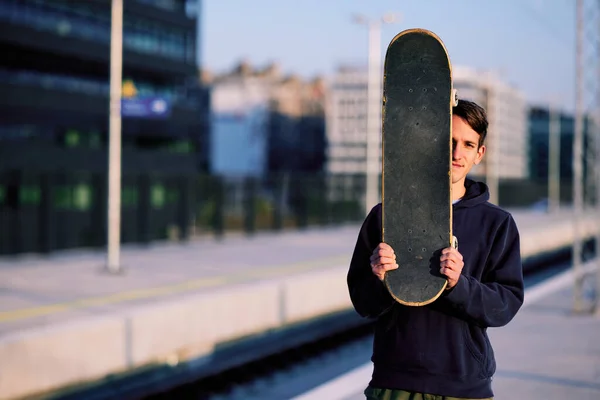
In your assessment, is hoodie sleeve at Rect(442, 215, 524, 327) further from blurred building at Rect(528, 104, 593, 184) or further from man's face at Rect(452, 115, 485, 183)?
blurred building at Rect(528, 104, 593, 184)

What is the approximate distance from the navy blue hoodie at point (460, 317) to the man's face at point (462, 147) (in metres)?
0.10

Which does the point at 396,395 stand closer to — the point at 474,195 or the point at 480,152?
the point at 474,195

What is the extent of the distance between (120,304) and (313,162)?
113 m

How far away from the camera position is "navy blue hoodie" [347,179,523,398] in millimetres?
3191

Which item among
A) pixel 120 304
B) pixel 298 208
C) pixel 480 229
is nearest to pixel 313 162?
pixel 298 208

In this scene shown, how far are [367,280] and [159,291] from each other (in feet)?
43.8

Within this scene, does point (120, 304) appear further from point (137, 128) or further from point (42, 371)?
point (137, 128)

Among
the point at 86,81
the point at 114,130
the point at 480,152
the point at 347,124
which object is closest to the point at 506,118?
the point at 347,124

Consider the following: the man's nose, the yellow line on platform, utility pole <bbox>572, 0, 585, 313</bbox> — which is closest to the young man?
the man's nose

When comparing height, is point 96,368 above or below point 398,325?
below

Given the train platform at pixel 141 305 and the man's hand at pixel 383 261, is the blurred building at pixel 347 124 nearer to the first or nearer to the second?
the train platform at pixel 141 305

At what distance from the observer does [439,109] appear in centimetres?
320

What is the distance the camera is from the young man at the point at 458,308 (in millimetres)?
3189

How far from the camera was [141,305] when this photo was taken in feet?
45.7
